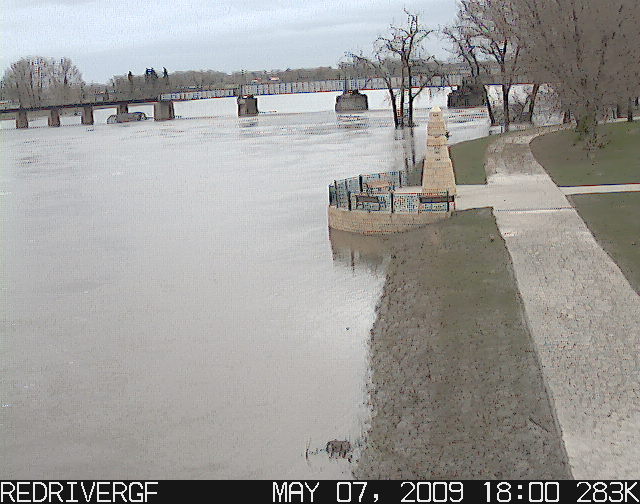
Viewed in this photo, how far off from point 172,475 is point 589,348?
17.9 feet

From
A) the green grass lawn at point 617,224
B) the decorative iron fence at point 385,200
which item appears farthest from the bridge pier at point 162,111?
the green grass lawn at point 617,224

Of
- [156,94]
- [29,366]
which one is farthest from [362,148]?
[156,94]

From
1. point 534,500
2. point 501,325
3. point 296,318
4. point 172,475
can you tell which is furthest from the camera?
point 296,318

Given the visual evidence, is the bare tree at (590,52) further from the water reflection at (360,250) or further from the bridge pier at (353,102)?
the bridge pier at (353,102)

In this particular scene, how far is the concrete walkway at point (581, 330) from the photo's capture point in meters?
9.92

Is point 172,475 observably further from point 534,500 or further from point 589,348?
point 589,348

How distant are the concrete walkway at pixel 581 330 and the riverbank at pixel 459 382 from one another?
0.73ft

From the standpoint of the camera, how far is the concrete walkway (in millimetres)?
9922

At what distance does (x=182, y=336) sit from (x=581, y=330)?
23.3 feet

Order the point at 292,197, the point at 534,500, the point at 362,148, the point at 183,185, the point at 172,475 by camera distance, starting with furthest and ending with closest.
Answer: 1. the point at 362,148
2. the point at 183,185
3. the point at 292,197
4. the point at 172,475
5. the point at 534,500

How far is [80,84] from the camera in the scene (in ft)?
605

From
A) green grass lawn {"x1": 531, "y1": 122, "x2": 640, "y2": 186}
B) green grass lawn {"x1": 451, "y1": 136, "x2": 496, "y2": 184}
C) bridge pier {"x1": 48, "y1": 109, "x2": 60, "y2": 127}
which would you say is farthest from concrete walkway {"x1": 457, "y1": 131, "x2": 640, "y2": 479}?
bridge pier {"x1": 48, "y1": 109, "x2": 60, "y2": 127}

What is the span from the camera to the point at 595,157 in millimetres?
31391

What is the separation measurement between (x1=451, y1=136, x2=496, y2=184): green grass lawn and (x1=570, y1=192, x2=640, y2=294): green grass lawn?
540cm
